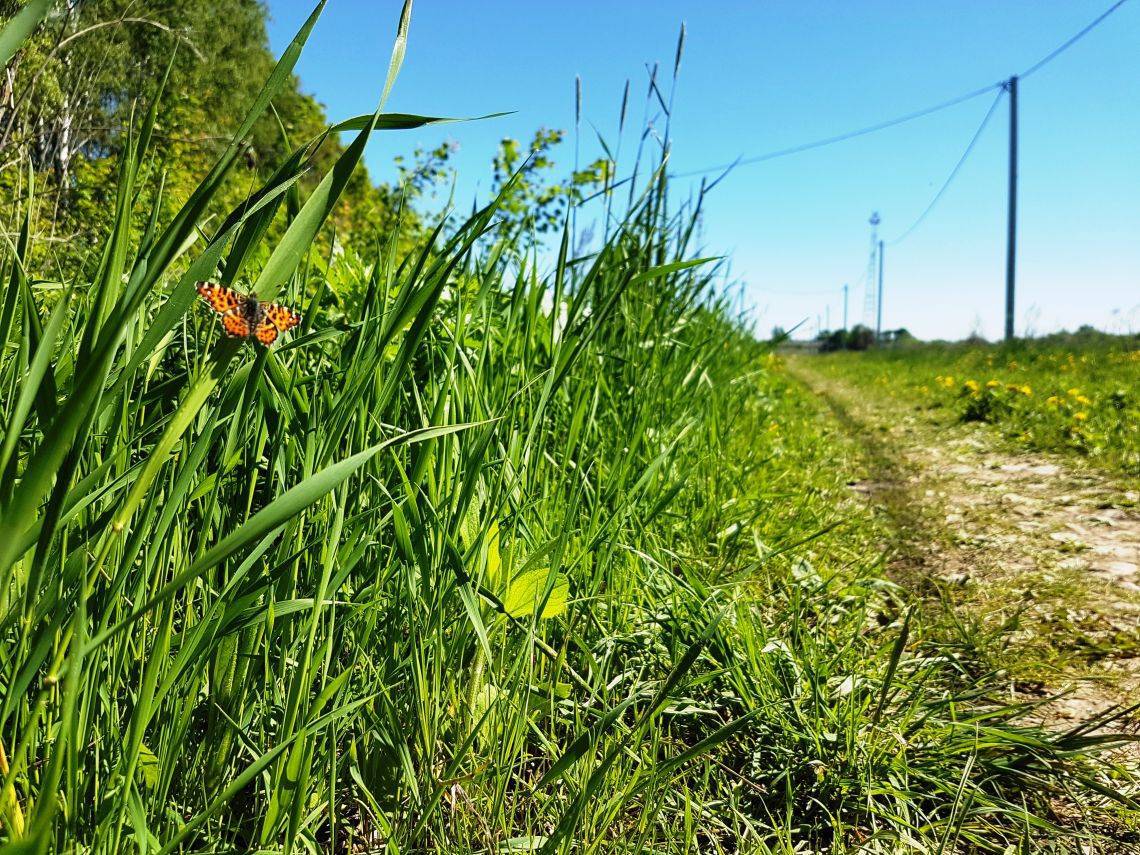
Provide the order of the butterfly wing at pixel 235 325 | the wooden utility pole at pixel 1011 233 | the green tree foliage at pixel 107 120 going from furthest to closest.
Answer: the wooden utility pole at pixel 1011 233, the green tree foliage at pixel 107 120, the butterfly wing at pixel 235 325

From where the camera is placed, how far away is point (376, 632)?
3.51ft

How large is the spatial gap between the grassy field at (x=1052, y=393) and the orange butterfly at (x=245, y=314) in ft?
14.4

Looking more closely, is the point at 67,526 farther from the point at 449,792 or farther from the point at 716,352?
the point at 716,352

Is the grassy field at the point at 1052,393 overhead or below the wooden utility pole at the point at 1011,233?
below

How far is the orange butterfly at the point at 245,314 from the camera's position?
0.53m

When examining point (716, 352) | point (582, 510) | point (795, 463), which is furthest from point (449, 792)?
point (795, 463)

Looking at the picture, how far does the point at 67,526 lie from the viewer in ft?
2.33

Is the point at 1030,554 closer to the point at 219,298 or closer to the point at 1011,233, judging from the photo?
the point at 219,298

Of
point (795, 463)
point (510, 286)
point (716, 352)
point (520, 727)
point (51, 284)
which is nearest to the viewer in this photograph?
point (520, 727)

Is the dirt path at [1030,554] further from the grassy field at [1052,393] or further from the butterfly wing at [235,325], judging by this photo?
the butterfly wing at [235,325]

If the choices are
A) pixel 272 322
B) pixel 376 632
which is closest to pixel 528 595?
pixel 376 632

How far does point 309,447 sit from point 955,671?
1390 mm

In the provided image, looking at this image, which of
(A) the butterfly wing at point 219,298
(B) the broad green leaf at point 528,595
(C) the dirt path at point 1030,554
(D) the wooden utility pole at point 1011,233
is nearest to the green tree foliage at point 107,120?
(A) the butterfly wing at point 219,298

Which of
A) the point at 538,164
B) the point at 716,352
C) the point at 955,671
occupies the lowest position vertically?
the point at 955,671
